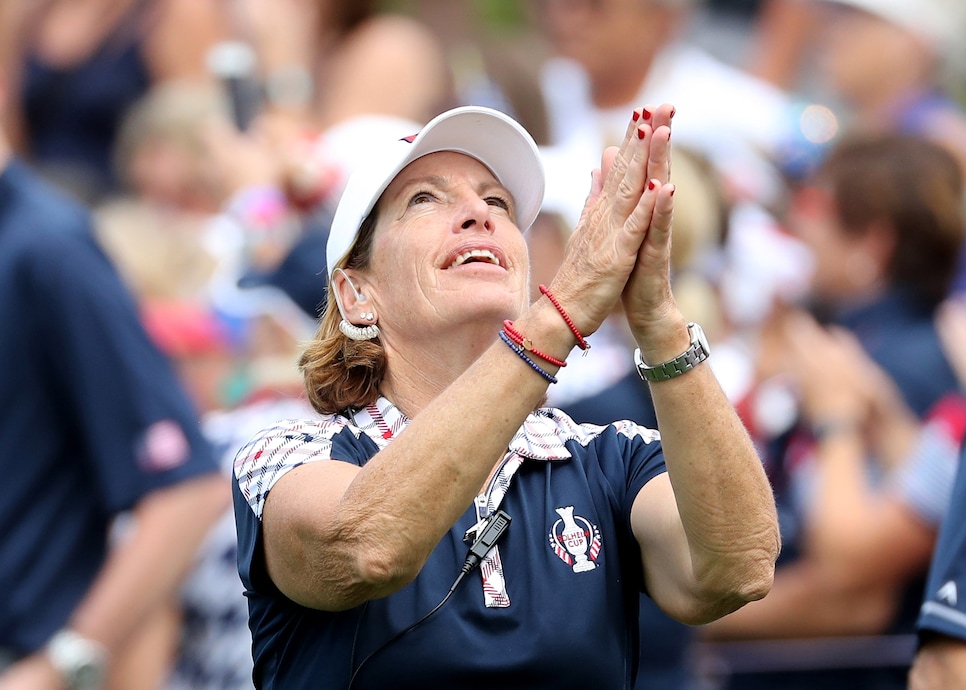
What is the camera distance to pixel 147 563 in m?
4.14

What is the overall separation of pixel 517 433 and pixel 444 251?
1.19 feet

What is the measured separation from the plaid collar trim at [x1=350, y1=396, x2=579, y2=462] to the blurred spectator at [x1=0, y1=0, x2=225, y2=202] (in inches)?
186

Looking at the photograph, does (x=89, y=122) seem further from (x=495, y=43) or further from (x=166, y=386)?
(x=166, y=386)

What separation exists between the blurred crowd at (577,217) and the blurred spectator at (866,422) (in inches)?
0.4

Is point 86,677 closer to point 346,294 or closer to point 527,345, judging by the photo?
point 346,294

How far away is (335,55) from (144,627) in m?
3.46

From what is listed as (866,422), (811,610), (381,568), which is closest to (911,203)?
(866,422)

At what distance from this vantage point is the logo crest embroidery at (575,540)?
2533 millimetres

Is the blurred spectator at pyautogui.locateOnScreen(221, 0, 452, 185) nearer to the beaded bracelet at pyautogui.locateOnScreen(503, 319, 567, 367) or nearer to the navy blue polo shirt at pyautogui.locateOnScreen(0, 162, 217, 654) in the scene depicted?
the navy blue polo shirt at pyautogui.locateOnScreen(0, 162, 217, 654)

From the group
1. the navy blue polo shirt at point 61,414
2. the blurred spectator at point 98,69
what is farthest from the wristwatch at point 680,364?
the blurred spectator at point 98,69

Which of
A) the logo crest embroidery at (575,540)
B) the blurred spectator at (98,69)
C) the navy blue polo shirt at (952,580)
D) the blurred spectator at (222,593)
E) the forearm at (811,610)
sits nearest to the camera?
the logo crest embroidery at (575,540)

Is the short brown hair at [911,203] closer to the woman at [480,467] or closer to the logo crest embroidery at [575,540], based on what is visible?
the woman at [480,467]

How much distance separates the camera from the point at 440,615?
96.0 inches

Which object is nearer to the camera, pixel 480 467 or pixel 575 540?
pixel 480 467
